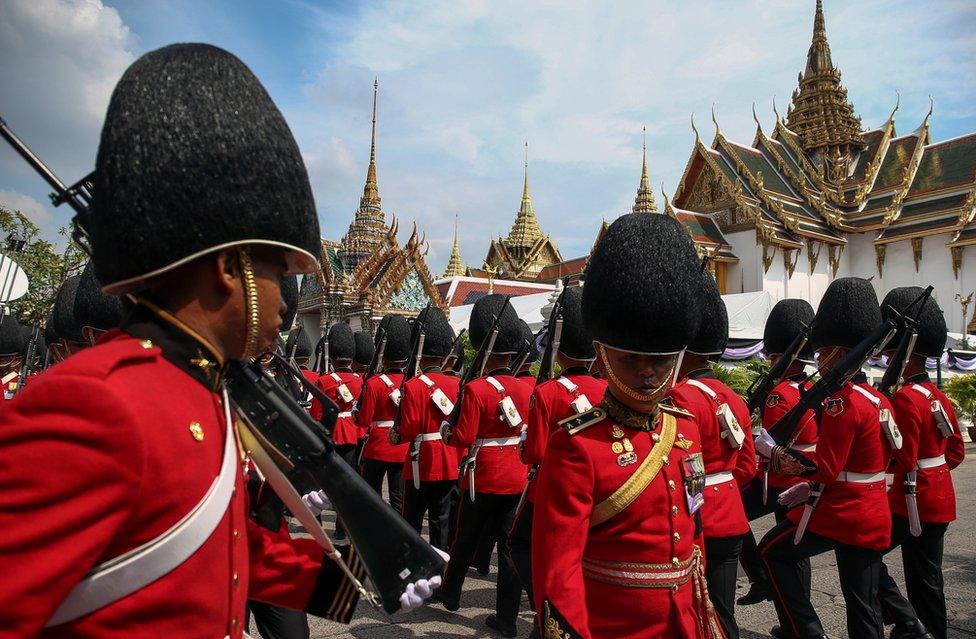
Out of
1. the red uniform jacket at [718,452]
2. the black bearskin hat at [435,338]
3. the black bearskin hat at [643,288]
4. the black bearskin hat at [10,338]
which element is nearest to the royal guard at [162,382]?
the black bearskin hat at [643,288]

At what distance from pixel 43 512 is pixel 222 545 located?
1.38 ft

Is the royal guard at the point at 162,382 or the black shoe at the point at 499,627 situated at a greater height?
the royal guard at the point at 162,382

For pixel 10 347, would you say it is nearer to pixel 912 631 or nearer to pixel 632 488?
pixel 632 488

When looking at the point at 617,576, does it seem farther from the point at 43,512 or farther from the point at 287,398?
the point at 43,512

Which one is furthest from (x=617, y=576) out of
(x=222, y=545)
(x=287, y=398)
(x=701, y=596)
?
(x=222, y=545)

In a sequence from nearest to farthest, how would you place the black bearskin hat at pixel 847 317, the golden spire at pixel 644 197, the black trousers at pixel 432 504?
the black bearskin hat at pixel 847 317 < the black trousers at pixel 432 504 < the golden spire at pixel 644 197

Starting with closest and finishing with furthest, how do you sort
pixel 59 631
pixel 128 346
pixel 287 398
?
1. pixel 59 631
2. pixel 128 346
3. pixel 287 398

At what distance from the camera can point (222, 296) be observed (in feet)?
4.91

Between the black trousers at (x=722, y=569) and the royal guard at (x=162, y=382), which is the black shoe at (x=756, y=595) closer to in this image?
the black trousers at (x=722, y=569)

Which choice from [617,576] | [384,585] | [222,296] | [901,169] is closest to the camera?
[222,296]

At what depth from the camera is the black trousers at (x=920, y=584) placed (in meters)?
4.46

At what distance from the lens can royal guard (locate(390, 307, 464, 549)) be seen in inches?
256

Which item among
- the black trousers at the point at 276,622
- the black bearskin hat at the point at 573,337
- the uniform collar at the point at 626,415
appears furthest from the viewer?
the black bearskin hat at the point at 573,337

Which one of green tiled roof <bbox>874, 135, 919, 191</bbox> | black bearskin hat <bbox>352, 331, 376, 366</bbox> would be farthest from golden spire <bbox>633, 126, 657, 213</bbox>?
black bearskin hat <bbox>352, 331, 376, 366</bbox>
